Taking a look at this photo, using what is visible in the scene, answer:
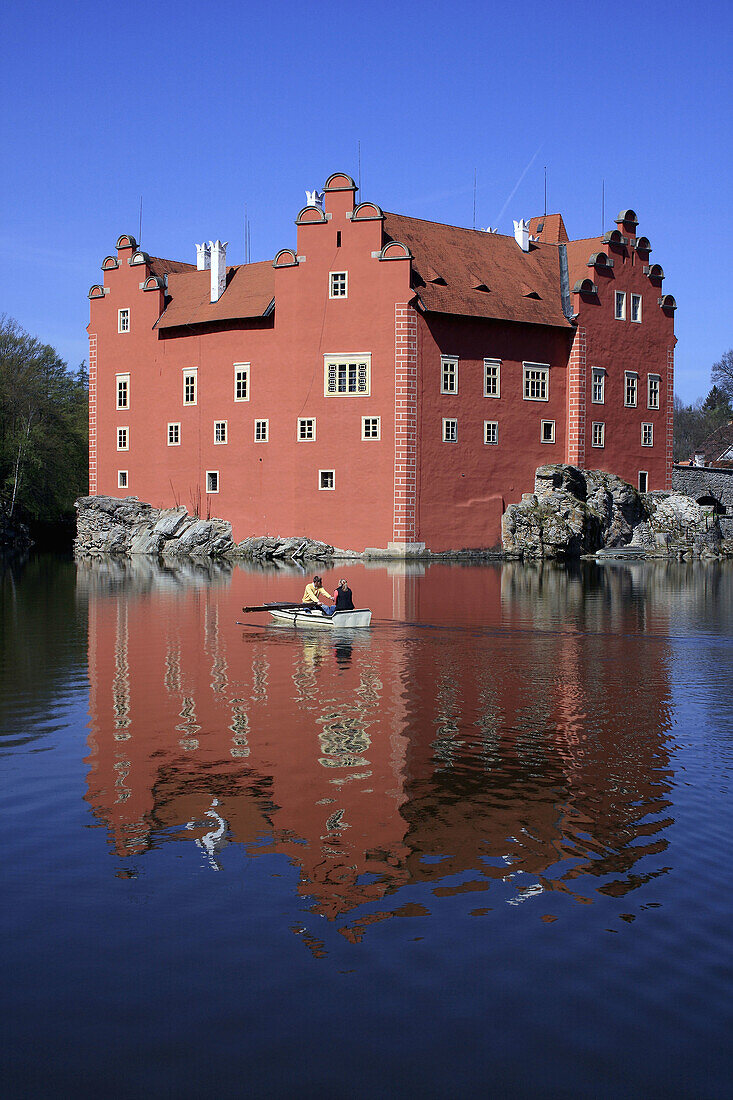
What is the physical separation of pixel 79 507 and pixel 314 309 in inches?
754

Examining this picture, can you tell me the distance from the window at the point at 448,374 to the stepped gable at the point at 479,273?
2.38m

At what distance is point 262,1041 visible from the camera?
21.6 ft

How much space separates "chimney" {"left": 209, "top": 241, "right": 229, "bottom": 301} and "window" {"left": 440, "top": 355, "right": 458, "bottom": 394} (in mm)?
14031

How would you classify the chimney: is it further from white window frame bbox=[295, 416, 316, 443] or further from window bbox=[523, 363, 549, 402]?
window bbox=[523, 363, 549, 402]

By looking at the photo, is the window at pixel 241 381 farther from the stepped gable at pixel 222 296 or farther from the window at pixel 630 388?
the window at pixel 630 388

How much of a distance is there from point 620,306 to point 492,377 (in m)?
11.1

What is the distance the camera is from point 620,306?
62.5 m

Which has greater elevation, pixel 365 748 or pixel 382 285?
pixel 382 285

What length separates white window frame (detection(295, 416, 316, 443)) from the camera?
54625 mm

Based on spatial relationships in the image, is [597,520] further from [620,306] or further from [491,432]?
[620,306]

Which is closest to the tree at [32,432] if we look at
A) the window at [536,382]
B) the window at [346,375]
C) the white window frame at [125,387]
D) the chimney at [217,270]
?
the white window frame at [125,387]

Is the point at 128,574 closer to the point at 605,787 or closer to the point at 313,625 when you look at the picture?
the point at 313,625

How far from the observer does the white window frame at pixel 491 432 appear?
5647 centimetres

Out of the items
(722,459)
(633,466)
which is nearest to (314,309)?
(633,466)
